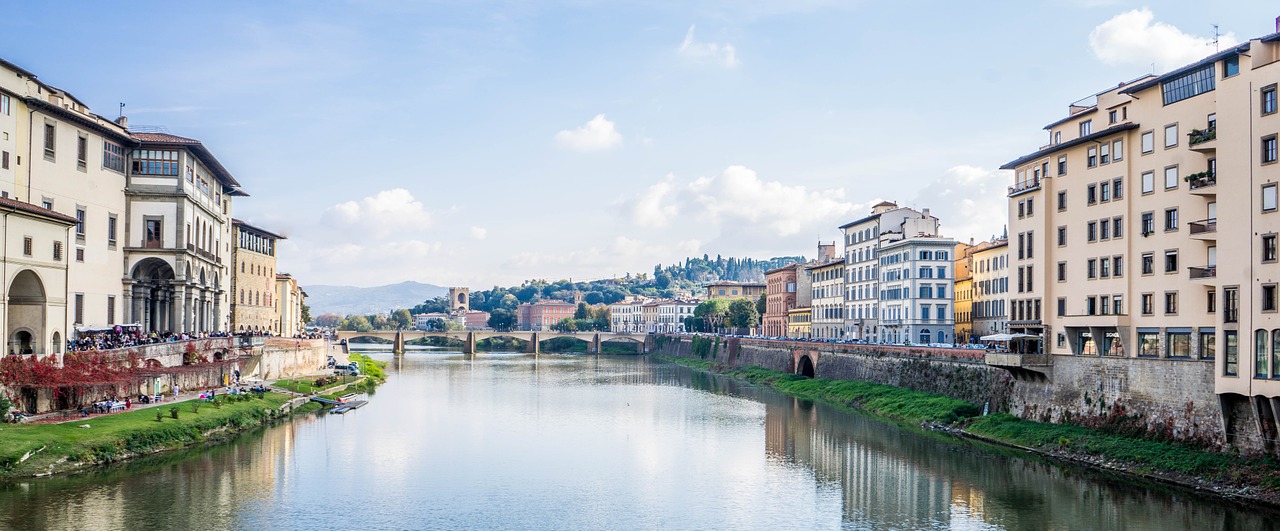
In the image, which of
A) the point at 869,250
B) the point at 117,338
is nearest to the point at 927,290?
the point at 869,250

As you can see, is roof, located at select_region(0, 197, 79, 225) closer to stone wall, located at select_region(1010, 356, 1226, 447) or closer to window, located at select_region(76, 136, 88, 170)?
window, located at select_region(76, 136, 88, 170)

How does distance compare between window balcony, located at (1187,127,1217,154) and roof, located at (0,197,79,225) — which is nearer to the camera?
window balcony, located at (1187,127,1217,154)

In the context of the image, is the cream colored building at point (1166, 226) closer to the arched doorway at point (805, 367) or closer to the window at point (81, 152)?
the arched doorway at point (805, 367)

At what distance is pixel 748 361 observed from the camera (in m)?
105

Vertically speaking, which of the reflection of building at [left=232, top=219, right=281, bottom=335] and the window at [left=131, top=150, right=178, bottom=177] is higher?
the window at [left=131, top=150, right=178, bottom=177]

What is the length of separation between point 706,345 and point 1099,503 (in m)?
93.3

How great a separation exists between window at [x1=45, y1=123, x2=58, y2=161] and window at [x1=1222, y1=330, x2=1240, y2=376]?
168 ft

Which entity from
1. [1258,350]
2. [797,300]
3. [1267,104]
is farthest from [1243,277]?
[797,300]

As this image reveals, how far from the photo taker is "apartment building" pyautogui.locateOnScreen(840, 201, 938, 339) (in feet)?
294

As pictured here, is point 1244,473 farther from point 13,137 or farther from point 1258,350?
point 13,137

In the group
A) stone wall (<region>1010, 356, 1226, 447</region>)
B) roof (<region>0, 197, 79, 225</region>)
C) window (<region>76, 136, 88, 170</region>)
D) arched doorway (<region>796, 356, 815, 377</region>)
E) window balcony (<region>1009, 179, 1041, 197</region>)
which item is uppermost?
window (<region>76, 136, 88, 170</region>)

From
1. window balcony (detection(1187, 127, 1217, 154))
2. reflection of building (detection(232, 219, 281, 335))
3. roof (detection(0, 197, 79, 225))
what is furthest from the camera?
reflection of building (detection(232, 219, 281, 335))

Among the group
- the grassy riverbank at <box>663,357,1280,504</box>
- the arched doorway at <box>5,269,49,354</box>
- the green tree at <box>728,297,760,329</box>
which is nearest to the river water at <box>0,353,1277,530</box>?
the grassy riverbank at <box>663,357,1280,504</box>

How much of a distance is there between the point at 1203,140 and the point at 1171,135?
278 centimetres
